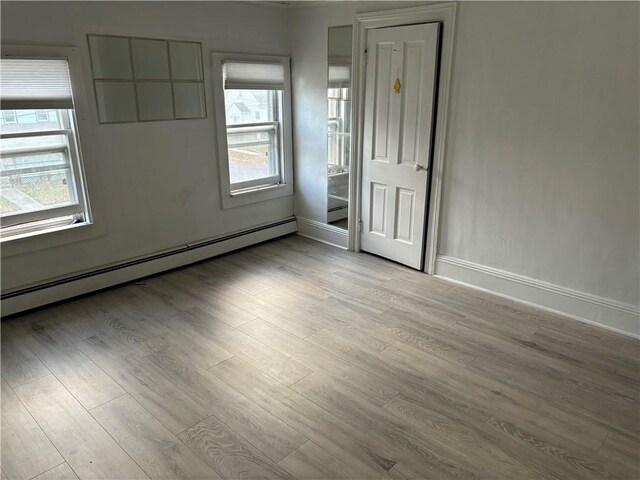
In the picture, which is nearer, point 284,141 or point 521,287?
point 521,287

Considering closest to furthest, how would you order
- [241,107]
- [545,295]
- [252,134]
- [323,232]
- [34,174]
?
1. [34,174]
2. [545,295]
3. [241,107]
4. [252,134]
5. [323,232]

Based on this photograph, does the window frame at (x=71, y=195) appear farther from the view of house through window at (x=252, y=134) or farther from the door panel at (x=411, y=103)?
the door panel at (x=411, y=103)

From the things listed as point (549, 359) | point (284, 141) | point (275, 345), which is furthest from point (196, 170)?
point (549, 359)

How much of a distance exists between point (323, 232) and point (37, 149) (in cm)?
269

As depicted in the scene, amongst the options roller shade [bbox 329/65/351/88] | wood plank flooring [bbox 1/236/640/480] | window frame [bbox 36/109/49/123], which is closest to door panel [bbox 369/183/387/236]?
wood plank flooring [bbox 1/236/640/480]

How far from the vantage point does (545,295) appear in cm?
340

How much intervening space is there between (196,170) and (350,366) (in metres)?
2.39

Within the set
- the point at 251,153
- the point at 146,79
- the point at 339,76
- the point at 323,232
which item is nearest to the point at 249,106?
the point at 251,153

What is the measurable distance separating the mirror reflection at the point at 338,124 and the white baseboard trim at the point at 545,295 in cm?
124

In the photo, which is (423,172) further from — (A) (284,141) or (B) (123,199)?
(B) (123,199)

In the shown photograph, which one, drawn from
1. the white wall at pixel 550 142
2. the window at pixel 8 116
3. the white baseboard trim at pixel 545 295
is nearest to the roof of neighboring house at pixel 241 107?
the window at pixel 8 116

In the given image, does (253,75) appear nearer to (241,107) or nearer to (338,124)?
(241,107)

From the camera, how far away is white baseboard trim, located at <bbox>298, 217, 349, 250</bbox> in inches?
185

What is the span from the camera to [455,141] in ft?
11.9
